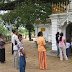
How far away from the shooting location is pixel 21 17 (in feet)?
36.3

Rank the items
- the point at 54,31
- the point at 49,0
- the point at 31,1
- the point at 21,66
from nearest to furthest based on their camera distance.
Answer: the point at 21,66 < the point at 54,31 < the point at 31,1 < the point at 49,0

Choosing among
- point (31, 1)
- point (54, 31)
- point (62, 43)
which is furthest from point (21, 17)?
point (62, 43)

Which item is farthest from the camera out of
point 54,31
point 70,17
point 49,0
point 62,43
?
point 49,0

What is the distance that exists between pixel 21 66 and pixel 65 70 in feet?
7.00

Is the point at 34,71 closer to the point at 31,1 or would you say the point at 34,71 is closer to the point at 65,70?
the point at 65,70

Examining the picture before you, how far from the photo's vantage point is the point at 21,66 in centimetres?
494

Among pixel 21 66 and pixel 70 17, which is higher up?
pixel 70 17

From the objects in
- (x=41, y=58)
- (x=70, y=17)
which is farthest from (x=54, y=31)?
(x=41, y=58)

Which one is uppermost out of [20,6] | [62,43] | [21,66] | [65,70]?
[20,6]

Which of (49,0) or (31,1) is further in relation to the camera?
(49,0)

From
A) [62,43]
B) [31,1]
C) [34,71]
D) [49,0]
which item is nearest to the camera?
[34,71]

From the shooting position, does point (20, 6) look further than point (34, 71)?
Yes

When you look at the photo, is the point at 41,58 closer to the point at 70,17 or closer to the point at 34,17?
the point at 70,17

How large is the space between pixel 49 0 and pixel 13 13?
13.2 feet
